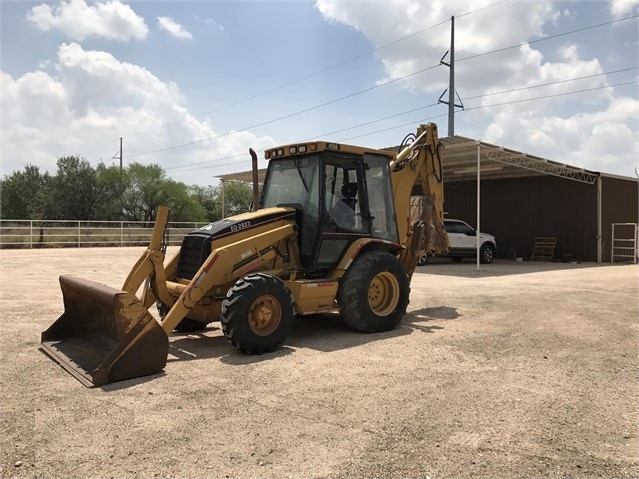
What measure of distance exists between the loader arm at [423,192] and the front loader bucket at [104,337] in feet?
14.8

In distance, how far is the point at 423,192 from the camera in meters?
9.22

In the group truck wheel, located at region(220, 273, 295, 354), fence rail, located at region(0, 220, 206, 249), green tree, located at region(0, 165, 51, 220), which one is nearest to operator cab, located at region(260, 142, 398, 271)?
truck wheel, located at region(220, 273, 295, 354)

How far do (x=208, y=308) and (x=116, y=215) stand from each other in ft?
130

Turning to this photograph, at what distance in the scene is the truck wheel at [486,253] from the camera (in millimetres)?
20562

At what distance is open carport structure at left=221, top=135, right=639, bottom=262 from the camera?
20.3 meters

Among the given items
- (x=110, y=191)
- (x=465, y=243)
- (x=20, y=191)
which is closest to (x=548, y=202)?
(x=465, y=243)

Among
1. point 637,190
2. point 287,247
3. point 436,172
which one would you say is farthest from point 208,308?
point 637,190

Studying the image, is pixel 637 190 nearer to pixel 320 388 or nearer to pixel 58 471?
pixel 320 388

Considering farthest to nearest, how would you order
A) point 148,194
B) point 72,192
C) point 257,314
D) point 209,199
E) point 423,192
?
point 209,199, point 148,194, point 72,192, point 423,192, point 257,314

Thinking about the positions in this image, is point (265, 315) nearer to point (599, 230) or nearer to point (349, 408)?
point (349, 408)

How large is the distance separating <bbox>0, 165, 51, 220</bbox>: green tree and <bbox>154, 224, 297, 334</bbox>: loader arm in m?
46.2

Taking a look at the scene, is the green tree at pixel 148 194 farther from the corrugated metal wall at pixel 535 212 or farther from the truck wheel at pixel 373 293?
the truck wheel at pixel 373 293

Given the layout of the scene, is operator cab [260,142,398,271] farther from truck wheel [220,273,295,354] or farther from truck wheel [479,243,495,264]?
truck wheel [479,243,495,264]

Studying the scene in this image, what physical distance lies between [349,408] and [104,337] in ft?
9.94
